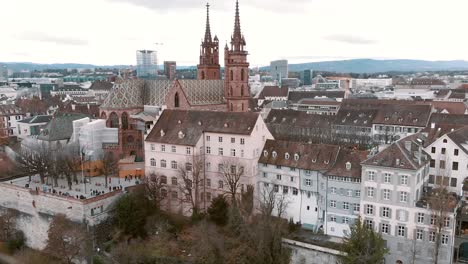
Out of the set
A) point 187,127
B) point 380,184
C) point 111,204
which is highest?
point 187,127

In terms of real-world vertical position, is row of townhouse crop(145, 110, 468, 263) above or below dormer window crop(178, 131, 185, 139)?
below

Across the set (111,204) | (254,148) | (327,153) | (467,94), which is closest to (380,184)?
(327,153)

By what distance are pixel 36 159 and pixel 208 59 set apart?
Answer: 179ft

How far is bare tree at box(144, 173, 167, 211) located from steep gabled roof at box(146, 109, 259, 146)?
20.0ft

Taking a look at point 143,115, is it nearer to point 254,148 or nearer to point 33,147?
point 33,147

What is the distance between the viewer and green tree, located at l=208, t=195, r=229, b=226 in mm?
59562

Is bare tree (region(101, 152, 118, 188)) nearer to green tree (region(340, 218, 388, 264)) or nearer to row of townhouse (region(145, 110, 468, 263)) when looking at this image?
row of townhouse (region(145, 110, 468, 263))

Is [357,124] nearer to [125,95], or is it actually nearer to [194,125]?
[194,125]

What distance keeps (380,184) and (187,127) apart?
1233 inches

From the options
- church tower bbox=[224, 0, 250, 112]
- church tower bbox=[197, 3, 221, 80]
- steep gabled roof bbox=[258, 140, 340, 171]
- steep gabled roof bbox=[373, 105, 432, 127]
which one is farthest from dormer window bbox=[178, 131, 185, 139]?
steep gabled roof bbox=[373, 105, 432, 127]

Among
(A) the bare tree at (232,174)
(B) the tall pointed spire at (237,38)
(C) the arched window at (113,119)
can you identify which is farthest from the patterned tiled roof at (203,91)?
(A) the bare tree at (232,174)

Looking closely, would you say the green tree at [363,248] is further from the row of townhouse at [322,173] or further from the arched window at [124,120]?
the arched window at [124,120]

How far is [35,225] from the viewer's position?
6925 cm

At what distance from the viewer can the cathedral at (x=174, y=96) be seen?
87500 mm
